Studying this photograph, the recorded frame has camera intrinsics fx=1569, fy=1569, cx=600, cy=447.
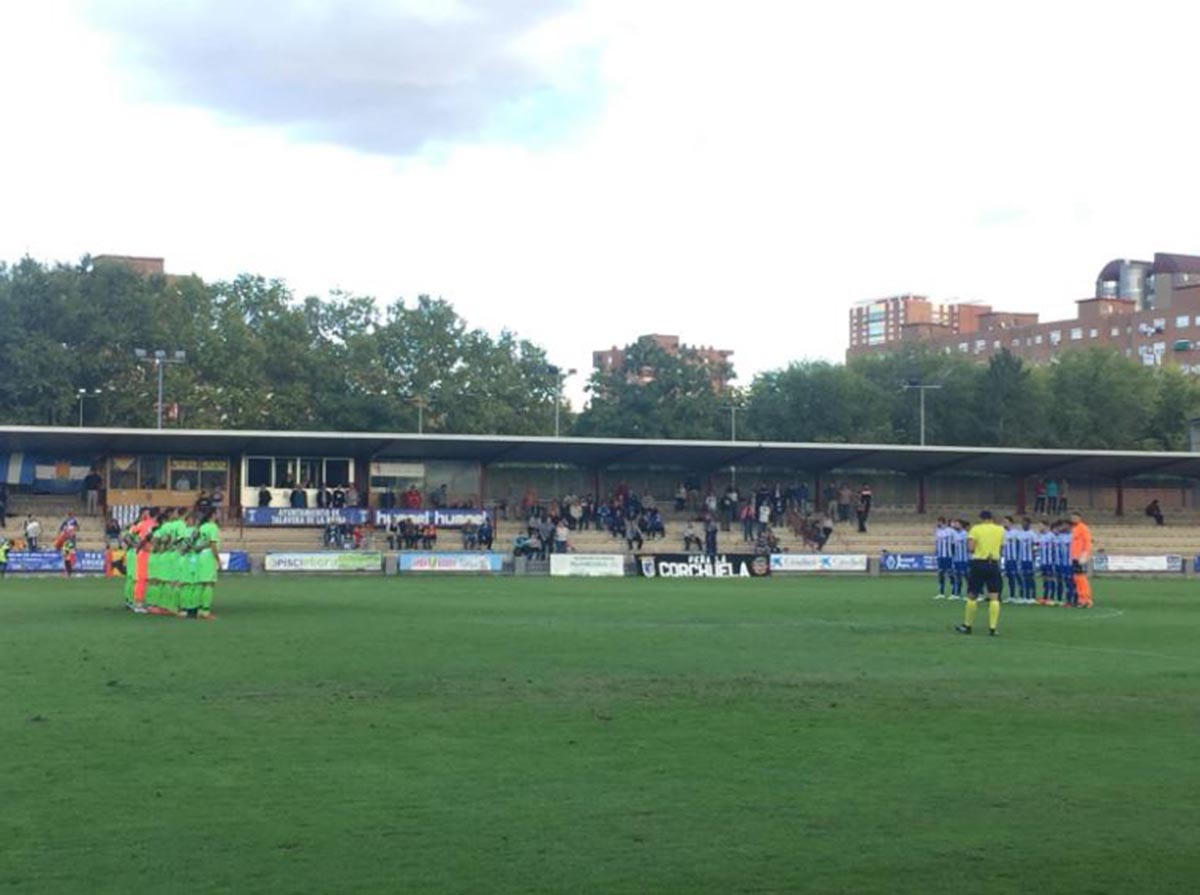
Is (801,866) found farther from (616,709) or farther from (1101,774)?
(616,709)

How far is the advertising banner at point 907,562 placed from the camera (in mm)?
55250

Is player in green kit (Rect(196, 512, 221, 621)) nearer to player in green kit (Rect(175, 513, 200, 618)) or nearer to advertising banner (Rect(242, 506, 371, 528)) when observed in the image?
player in green kit (Rect(175, 513, 200, 618))

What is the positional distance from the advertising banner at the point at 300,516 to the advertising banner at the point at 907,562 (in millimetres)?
19654

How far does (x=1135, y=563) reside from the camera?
56.2 m

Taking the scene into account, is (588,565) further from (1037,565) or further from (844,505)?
(1037,565)

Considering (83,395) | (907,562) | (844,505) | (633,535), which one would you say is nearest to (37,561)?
(633,535)

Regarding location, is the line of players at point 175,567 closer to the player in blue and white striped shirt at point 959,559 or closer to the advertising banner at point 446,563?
the player in blue and white striped shirt at point 959,559

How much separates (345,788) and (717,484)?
58390mm

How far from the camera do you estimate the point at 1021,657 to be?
67.7ft

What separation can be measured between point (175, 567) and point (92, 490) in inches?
1317

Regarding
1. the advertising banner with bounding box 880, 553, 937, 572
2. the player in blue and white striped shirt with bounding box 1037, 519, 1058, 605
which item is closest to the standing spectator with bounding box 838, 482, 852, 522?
the advertising banner with bounding box 880, 553, 937, 572

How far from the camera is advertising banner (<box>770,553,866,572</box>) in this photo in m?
53.8

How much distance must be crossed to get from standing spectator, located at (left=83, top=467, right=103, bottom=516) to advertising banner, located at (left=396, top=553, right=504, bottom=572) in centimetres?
1484

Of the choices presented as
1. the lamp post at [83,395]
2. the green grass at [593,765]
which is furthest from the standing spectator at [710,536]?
the lamp post at [83,395]
